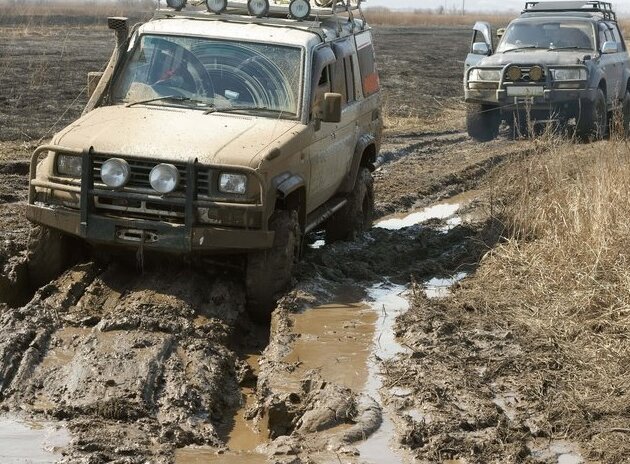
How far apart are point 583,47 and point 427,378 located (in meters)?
12.3

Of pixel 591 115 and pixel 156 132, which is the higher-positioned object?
pixel 156 132

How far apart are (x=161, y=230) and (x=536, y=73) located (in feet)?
33.0

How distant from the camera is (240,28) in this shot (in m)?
9.77

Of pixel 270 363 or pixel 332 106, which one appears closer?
pixel 270 363

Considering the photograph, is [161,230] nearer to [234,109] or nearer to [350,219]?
[234,109]

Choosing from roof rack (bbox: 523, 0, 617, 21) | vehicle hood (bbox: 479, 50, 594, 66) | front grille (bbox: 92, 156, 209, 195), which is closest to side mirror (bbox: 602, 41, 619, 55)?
vehicle hood (bbox: 479, 50, 594, 66)

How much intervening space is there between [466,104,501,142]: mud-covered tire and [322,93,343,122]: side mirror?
921 centimetres

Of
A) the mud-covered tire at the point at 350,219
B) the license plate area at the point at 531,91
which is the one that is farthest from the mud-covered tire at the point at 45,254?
the license plate area at the point at 531,91

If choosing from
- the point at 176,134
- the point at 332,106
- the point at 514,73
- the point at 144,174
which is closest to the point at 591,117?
the point at 514,73

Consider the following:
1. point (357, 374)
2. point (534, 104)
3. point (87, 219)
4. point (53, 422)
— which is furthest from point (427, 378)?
point (534, 104)

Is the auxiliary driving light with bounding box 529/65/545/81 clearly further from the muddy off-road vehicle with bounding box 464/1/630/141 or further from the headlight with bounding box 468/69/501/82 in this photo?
the headlight with bounding box 468/69/501/82

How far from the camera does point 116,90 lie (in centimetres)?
960

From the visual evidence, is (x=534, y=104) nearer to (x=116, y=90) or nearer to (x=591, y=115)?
(x=591, y=115)

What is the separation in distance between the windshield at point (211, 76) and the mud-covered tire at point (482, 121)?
9100 millimetres
